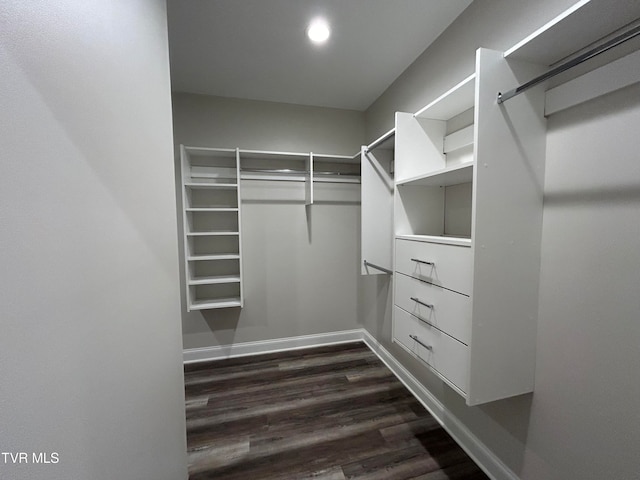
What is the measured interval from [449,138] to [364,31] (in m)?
0.92

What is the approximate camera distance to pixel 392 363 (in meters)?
2.36

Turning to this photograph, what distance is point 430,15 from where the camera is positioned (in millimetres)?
1525

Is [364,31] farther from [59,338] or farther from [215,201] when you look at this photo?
[59,338]

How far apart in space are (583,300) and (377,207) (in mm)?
1429

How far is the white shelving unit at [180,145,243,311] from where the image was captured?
2363 millimetres

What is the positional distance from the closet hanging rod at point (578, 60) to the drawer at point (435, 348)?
1101mm

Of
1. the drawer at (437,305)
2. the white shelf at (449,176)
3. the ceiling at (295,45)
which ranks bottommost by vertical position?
the drawer at (437,305)

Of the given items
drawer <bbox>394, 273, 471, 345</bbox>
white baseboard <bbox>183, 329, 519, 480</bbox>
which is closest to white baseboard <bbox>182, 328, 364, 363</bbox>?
white baseboard <bbox>183, 329, 519, 480</bbox>

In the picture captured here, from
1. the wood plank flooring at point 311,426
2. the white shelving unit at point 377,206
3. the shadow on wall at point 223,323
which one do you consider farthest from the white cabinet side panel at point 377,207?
the shadow on wall at point 223,323

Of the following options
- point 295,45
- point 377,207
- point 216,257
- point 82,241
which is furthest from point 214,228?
point 82,241

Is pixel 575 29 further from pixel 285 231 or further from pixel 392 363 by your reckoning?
pixel 392 363

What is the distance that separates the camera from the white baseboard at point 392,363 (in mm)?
1407

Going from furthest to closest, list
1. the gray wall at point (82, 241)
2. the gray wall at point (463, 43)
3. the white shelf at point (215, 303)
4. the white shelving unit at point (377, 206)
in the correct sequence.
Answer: the white shelf at point (215, 303), the white shelving unit at point (377, 206), the gray wall at point (463, 43), the gray wall at point (82, 241)

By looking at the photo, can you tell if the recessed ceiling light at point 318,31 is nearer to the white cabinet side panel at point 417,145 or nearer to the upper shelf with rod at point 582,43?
the white cabinet side panel at point 417,145
